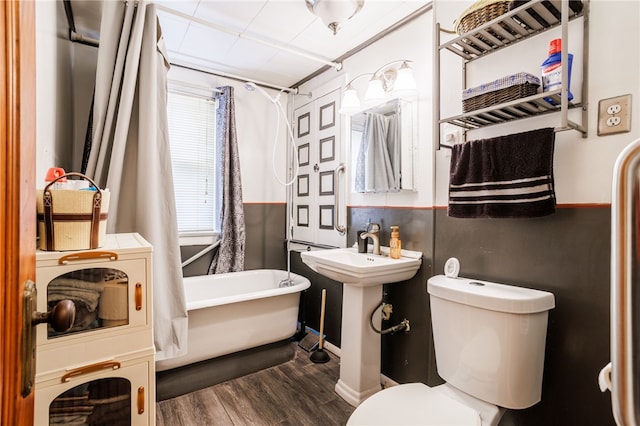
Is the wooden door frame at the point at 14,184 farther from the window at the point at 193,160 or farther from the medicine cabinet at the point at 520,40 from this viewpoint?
the window at the point at 193,160

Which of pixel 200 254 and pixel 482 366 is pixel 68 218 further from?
pixel 200 254

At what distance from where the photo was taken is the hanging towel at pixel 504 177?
1.31m

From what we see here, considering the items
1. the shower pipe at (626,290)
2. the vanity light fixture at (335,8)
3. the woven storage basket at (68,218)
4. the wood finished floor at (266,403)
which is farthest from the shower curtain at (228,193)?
the shower pipe at (626,290)

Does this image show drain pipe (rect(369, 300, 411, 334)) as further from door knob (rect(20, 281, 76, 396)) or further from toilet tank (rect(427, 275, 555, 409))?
door knob (rect(20, 281, 76, 396))

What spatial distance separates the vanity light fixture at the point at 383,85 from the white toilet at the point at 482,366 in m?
1.25

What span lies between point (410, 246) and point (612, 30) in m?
1.35

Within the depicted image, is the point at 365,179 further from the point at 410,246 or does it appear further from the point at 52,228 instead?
the point at 52,228

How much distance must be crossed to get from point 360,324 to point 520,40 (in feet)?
5.61

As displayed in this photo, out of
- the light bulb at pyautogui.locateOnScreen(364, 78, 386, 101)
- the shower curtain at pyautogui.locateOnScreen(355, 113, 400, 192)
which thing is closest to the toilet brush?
the shower curtain at pyautogui.locateOnScreen(355, 113, 400, 192)

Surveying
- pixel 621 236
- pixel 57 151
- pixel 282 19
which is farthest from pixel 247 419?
pixel 282 19

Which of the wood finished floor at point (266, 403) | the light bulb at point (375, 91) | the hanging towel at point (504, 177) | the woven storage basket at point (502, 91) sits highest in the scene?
the light bulb at point (375, 91)

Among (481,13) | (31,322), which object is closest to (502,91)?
(481,13)

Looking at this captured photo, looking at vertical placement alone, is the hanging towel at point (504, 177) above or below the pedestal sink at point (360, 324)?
above

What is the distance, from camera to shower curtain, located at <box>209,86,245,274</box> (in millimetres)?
2934
